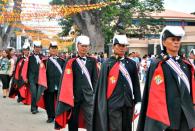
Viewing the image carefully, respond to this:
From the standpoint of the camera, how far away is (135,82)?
285 inches

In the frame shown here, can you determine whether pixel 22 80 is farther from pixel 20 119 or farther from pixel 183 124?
pixel 183 124

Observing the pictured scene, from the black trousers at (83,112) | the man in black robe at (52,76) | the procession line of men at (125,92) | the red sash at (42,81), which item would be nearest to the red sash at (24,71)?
the red sash at (42,81)

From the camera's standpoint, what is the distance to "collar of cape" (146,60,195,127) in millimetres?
5324

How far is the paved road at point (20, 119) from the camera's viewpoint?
35.1 feet

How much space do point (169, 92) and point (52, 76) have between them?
6.41 meters

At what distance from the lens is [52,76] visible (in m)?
→ 11.6

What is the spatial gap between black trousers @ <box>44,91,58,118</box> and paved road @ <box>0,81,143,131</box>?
261 mm

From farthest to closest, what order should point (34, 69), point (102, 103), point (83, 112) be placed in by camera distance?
point (34, 69) < point (83, 112) < point (102, 103)

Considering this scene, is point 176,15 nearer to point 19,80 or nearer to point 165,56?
point 19,80

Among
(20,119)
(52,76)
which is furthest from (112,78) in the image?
(20,119)

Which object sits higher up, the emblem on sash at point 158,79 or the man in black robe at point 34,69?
the emblem on sash at point 158,79

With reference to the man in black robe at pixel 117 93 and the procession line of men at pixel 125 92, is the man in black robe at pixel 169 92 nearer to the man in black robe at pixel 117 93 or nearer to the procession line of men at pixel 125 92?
the procession line of men at pixel 125 92

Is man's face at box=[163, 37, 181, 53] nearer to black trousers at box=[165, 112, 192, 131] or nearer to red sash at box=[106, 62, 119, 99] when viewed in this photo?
black trousers at box=[165, 112, 192, 131]

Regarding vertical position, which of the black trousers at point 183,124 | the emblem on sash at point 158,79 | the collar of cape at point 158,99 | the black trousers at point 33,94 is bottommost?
the black trousers at point 33,94
